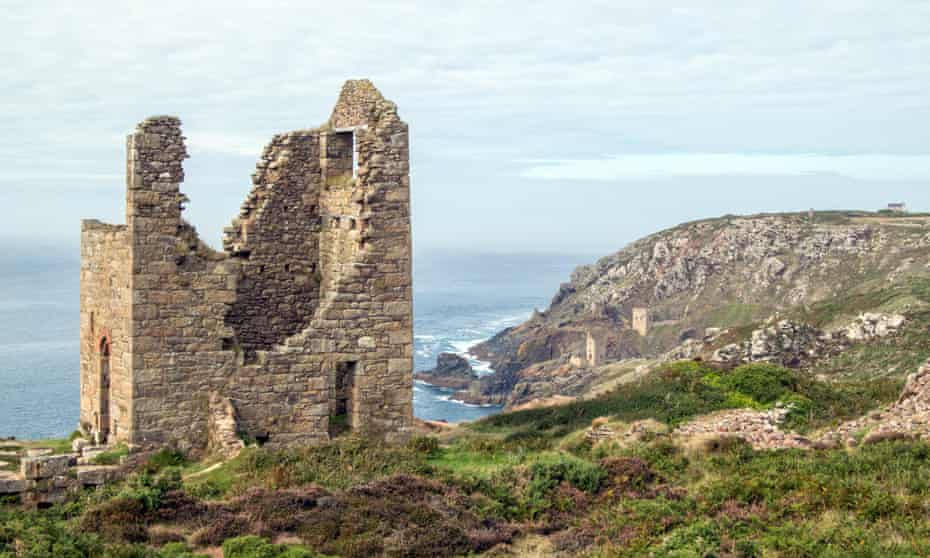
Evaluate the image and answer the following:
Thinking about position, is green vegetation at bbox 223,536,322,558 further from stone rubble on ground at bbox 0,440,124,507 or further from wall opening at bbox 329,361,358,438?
wall opening at bbox 329,361,358,438

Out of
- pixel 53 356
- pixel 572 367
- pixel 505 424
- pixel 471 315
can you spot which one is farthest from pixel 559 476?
pixel 471 315

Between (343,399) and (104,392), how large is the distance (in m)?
4.05

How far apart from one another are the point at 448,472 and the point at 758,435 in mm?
4891

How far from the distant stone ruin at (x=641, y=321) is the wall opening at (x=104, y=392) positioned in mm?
86901

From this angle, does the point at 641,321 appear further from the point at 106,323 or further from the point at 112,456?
the point at 112,456

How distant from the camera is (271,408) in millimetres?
18266

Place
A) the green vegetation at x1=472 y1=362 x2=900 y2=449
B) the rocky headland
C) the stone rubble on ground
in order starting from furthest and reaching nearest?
the rocky headland, the green vegetation at x1=472 y1=362 x2=900 y2=449, the stone rubble on ground

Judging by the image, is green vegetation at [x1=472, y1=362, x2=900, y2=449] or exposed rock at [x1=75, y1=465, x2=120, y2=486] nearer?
exposed rock at [x1=75, y1=465, x2=120, y2=486]

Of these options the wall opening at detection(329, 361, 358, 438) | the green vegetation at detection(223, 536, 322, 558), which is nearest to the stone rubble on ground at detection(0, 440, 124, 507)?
the green vegetation at detection(223, 536, 322, 558)

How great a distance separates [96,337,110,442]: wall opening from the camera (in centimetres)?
1883

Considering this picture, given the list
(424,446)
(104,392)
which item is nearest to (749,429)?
(424,446)

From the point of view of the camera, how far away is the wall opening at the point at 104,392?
18.8 meters

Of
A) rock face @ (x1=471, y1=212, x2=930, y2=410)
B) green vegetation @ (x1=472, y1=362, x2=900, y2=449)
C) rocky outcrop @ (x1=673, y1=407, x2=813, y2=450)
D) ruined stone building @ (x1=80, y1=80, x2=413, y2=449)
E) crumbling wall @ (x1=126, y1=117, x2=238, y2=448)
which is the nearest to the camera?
rocky outcrop @ (x1=673, y1=407, x2=813, y2=450)

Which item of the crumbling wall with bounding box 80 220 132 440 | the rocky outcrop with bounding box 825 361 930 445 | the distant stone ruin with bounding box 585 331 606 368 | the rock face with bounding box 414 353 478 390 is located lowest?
the rock face with bounding box 414 353 478 390
